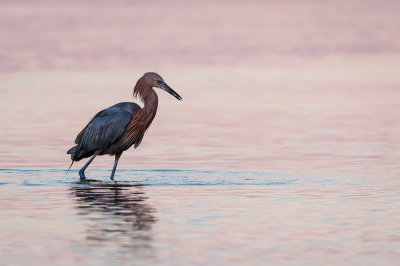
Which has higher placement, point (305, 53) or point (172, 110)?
point (305, 53)

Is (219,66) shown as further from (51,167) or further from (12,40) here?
(51,167)

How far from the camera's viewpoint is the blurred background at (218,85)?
69.5 feet

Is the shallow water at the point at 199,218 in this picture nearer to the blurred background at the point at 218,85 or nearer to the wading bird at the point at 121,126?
the wading bird at the point at 121,126

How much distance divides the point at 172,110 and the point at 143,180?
35.8 feet

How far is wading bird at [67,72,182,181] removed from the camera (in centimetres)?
1884

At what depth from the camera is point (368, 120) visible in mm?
26484

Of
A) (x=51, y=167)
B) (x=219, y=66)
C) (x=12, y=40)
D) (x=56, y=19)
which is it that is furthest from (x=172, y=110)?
(x=56, y=19)

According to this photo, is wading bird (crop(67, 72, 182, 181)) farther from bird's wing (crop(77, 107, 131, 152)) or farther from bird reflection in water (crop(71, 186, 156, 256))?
bird reflection in water (crop(71, 186, 156, 256))

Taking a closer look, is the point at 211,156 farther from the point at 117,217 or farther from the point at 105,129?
the point at 117,217

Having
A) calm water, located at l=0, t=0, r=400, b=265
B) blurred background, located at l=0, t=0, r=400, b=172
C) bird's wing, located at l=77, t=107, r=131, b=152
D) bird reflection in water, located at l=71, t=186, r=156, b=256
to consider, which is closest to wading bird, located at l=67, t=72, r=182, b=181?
bird's wing, located at l=77, t=107, r=131, b=152

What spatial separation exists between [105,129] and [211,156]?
8.07ft

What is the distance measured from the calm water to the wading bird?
395 mm

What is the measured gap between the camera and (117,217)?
14.3 m

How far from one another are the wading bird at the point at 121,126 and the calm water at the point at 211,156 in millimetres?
395
